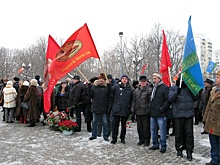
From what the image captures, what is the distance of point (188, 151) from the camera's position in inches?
239

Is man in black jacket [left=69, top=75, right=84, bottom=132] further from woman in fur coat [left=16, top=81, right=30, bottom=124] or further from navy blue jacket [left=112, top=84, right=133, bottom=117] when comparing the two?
woman in fur coat [left=16, top=81, right=30, bottom=124]

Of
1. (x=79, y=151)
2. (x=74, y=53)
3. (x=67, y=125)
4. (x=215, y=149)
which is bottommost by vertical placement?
(x=79, y=151)

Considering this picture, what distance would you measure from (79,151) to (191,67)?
364 cm

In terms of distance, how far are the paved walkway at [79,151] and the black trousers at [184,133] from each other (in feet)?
1.04

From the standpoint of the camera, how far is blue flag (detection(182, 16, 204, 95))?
6.23m

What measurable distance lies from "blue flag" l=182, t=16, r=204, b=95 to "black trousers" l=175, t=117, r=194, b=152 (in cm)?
81

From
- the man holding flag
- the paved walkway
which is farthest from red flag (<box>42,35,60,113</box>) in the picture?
the paved walkway

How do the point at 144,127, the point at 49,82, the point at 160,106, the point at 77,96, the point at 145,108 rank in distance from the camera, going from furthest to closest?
the point at 77,96, the point at 49,82, the point at 144,127, the point at 145,108, the point at 160,106

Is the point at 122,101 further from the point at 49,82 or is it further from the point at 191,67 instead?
the point at 49,82

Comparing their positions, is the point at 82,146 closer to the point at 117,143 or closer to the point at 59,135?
the point at 117,143

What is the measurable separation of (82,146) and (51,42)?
3.78 m

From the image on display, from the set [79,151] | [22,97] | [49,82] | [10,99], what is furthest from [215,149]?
[10,99]

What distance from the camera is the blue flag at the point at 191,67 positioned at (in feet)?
20.5

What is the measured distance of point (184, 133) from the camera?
639 centimetres
